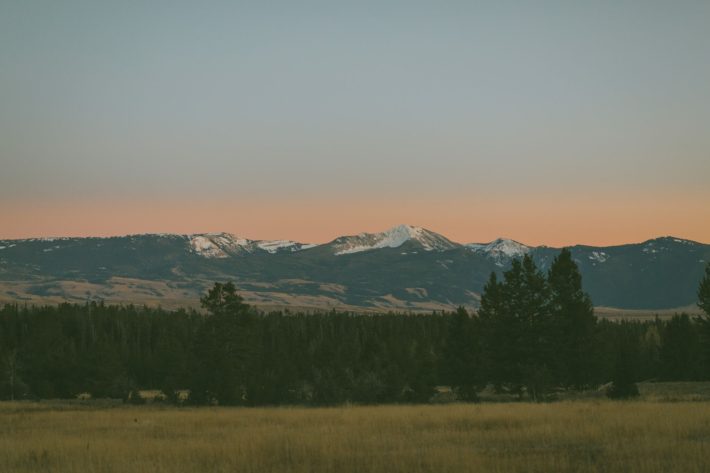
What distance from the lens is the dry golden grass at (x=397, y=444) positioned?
15672 millimetres

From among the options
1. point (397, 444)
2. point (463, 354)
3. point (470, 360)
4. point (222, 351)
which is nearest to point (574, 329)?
point (470, 360)

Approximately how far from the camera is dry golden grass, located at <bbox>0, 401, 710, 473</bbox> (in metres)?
15.7

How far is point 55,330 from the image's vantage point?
98.6 metres

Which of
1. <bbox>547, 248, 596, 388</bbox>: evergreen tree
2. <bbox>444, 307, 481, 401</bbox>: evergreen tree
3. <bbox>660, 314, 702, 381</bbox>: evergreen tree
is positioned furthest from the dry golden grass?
<bbox>660, 314, 702, 381</bbox>: evergreen tree

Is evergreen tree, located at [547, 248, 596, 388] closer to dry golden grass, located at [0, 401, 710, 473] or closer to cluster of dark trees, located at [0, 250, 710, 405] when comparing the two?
cluster of dark trees, located at [0, 250, 710, 405]

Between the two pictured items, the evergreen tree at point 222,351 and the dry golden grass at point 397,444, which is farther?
the evergreen tree at point 222,351

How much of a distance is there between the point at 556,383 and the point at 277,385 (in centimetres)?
1959

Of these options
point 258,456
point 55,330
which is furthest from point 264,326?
point 258,456

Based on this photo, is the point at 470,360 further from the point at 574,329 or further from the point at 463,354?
the point at 574,329

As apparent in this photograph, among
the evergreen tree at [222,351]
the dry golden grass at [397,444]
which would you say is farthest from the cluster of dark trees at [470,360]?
the dry golden grass at [397,444]

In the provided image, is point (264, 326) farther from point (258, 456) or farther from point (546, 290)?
point (258, 456)

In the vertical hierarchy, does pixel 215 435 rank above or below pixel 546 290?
below

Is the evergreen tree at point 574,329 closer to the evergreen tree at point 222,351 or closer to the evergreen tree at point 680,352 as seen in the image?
the evergreen tree at point 222,351

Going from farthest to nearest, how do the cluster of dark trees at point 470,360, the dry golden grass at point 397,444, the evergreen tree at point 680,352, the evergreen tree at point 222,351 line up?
the evergreen tree at point 680,352
the evergreen tree at point 222,351
the cluster of dark trees at point 470,360
the dry golden grass at point 397,444
